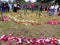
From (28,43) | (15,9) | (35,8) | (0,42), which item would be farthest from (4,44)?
(35,8)

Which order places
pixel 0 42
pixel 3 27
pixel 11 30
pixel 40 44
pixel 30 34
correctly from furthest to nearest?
1. pixel 3 27
2. pixel 11 30
3. pixel 30 34
4. pixel 0 42
5. pixel 40 44

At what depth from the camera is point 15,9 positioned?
3700cm

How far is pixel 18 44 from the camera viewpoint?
1443 cm

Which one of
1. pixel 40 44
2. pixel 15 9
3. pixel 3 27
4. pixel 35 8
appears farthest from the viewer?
pixel 35 8

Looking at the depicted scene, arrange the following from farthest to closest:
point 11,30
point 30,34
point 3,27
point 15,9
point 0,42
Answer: point 15,9 → point 3,27 → point 11,30 → point 30,34 → point 0,42

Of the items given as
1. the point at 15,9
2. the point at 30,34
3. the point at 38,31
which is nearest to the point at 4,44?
the point at 30,34

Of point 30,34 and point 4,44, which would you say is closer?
point 4,44

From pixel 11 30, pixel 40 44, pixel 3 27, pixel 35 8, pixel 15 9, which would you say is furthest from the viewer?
pixel 35 8

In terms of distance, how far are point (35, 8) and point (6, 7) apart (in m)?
5.20

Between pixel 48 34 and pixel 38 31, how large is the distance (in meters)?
1.43

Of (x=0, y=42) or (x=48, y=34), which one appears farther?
(x=48, y=34)

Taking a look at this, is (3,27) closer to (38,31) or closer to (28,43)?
(38,31)

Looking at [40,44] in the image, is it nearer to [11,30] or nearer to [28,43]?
[28,43]

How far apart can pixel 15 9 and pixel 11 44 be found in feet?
73.9
